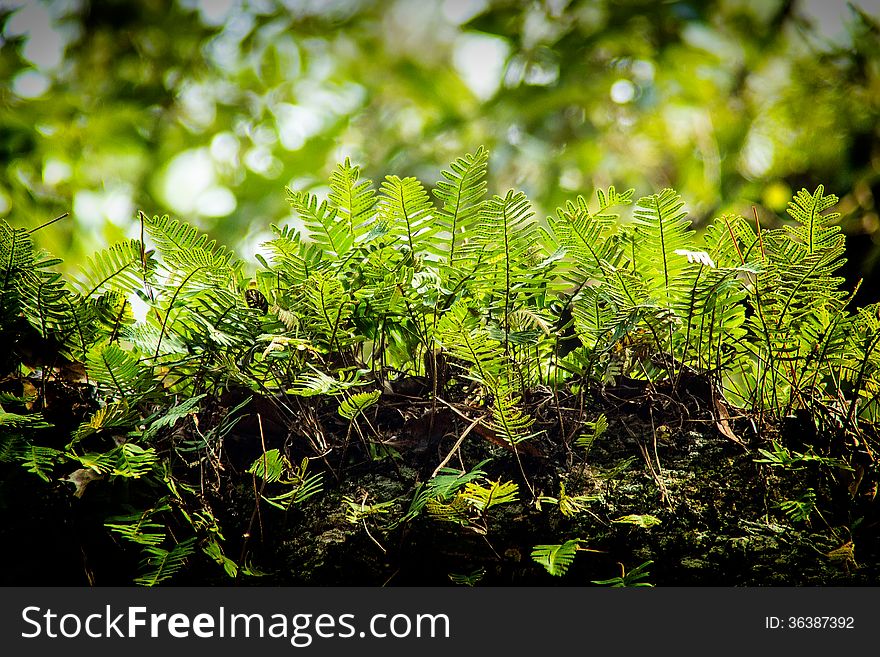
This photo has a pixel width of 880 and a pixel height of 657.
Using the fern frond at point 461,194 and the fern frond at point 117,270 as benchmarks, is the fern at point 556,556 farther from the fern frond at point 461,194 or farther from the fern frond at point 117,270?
the fern frond at point 117,270

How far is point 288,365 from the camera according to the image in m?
0.56

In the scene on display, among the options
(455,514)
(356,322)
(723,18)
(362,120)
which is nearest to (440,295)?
(356,322)

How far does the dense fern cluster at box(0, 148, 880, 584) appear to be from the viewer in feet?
1.73

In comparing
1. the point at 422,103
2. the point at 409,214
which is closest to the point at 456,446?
the point at 409,214

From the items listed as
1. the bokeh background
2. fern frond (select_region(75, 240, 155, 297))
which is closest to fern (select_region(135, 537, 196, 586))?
fern frond (select_region(75, 240, 155, 297))

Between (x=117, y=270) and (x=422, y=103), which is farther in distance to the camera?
(x=422, y=103)

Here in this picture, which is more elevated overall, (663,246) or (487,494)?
(663,246)

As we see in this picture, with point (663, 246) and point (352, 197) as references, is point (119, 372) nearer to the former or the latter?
point (352, 197)

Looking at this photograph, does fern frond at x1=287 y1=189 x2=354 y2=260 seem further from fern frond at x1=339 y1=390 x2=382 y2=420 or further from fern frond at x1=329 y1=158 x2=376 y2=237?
fern frond at x1=339 y1=390 x2=382 y2=420

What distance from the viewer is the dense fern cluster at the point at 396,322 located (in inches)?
20.8

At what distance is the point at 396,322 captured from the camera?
22.4 inches

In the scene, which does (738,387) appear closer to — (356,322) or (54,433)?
(356,322)

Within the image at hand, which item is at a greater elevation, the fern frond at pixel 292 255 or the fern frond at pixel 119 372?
the fern frond at pixel 292 255

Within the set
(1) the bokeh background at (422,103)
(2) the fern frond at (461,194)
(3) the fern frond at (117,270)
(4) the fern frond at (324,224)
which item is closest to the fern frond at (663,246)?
(2) the fern frond at (461,194)
